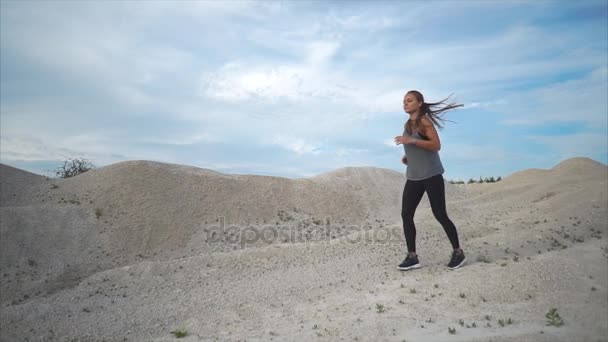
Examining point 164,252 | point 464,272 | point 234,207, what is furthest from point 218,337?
point 234,207

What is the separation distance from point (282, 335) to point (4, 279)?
8329 mm

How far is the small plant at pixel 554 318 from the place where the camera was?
17.9 feet

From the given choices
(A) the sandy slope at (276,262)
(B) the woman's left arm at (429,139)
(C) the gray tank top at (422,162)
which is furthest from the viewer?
(C) the gray tank top at (422,162)

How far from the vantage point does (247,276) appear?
30.9 feet

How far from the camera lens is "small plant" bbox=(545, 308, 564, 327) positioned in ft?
17.9

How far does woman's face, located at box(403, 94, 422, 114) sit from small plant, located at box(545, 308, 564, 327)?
11.5ft

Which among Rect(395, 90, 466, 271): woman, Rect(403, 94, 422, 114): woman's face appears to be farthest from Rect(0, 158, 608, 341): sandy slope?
Rect(403, 94, 422, 114): woman's face

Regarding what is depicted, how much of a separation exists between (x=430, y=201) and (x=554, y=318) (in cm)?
261

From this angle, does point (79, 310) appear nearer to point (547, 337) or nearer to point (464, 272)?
point (464, 272)

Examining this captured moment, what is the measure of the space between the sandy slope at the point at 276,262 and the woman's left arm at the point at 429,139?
7.00 ft

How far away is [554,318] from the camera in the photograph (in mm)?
5586

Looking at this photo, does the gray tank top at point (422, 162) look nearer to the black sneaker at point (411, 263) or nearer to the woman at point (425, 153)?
the woman at point (425, 153)

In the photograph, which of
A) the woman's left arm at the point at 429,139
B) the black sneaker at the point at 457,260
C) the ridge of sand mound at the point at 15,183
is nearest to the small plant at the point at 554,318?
the black sneaker at the point at 457,260

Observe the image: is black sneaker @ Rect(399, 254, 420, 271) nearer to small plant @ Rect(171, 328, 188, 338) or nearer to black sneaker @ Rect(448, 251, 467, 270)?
black sneaker @ Rect(448, 251, 467, 270)
